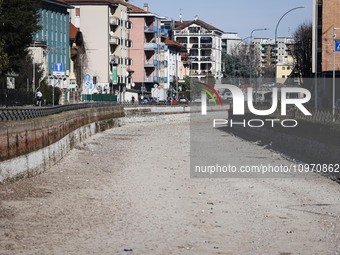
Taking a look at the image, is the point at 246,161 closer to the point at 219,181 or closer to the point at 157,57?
the point at 219,181

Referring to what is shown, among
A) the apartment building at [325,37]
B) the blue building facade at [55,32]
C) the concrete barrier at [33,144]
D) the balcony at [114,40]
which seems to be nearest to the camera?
the concrete barrier at [33,144]

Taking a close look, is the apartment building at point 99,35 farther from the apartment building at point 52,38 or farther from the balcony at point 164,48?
the balcony at point 164,48

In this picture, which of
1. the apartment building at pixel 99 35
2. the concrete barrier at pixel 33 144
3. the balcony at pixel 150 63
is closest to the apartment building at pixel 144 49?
the balcony at pixel 150 63

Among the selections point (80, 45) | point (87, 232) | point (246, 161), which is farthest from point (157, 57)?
point (87, 232)

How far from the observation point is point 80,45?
11588 centimetres

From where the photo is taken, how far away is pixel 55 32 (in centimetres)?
10644

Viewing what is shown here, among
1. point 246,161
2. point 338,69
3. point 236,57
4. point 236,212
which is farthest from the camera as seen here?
point 236,57

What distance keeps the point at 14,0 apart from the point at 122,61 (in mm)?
67097

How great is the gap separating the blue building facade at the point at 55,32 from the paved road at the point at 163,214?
67.9 m

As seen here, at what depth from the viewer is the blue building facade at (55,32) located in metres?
101

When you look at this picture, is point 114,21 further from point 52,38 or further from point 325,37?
point 325,37

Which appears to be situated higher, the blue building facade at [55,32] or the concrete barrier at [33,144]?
the blue building facade at [55,32]

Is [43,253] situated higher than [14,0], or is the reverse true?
[14,0]

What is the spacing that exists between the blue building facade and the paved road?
223 ft
